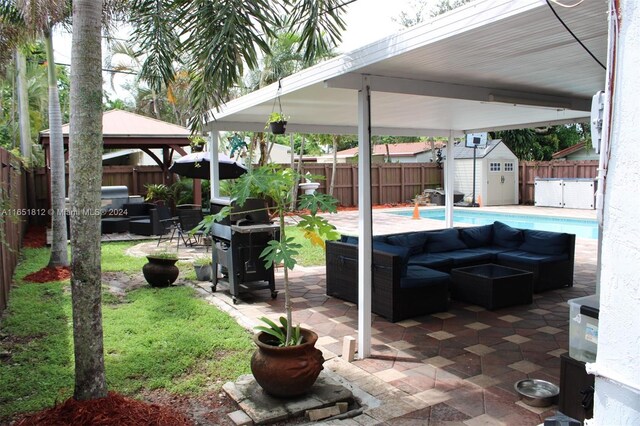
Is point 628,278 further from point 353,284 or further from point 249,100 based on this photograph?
point 249,100

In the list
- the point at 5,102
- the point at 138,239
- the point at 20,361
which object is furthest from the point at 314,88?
the point at 5,102

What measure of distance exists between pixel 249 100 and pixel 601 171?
531cm

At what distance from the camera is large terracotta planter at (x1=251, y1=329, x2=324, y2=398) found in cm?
358

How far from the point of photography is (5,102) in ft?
99.8

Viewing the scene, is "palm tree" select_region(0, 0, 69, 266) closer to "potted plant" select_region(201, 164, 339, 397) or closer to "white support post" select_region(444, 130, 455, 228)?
"potted plant" select_region(201, 164, 339, 397)

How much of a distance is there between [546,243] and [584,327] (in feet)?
15.9

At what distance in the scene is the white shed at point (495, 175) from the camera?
895 inches

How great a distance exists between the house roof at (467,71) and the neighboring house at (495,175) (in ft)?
49.2

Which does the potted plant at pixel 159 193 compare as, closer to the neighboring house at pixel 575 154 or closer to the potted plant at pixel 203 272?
the potted plant at pixel 203 272

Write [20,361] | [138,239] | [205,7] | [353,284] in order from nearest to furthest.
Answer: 1. [20,361]
2. [205,7]
3. [353,284]
4. [138,239]

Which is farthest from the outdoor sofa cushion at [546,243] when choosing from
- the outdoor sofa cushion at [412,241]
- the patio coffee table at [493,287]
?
the outdoor sofa cushion at [412,241]

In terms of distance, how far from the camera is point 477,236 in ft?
26.1

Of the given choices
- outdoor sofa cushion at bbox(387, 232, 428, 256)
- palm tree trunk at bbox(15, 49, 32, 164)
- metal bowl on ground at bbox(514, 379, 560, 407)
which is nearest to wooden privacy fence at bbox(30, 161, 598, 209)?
palm tree trunk at bbox(15, 49, 32, 164)

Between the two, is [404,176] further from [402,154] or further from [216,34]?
[216,34]
